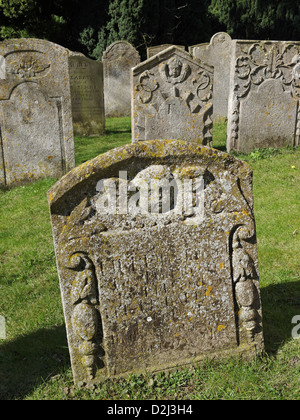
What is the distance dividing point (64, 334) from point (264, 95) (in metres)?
6.08

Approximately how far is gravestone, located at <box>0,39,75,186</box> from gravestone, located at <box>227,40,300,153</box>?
313 centimetres

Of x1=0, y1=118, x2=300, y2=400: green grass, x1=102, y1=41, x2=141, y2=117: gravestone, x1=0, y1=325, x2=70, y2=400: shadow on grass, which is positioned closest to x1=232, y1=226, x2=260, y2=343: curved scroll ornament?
x1=0, y1=118, x2=300, y2=400: green grass

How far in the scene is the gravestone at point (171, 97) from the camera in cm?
690

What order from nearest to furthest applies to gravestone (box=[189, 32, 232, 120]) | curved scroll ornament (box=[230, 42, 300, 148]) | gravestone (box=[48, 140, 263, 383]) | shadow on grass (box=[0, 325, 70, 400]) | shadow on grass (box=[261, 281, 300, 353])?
gravestone (box=[48, 140, 263, 383]) → shadow on grass (box=[0, 325, 70, 400]) → shadow on grass (box=[261, 281, 300, 353]) → curved scroll ornament (box=[230, 42, 300, 148]) → gravestone (box=[189, 32, 232, 120])

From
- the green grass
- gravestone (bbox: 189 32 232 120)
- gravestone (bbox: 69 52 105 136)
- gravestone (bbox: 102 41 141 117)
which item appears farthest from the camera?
gravestone (bbox: 102 41 141 117)

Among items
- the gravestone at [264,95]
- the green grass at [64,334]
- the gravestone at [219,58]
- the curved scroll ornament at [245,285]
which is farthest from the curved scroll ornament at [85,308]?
the gravestone at [219,58]

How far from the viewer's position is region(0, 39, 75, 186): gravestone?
608 cm

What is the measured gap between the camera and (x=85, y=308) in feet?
8.44

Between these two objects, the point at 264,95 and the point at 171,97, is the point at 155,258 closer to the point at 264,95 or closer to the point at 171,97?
the point at 171,97

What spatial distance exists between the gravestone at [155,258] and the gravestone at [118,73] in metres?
10.7

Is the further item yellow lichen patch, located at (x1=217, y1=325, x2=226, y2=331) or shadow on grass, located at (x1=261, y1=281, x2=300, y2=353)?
shadow on grass, located at (x1=261, y1=281, x2=300, y2=353)

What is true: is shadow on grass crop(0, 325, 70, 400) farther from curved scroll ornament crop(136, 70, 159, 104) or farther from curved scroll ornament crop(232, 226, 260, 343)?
curved scroll ornament crop(136, 70, 159, 104)

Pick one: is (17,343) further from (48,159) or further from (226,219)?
(48,159)

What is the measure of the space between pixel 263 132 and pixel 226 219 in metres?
5.78
